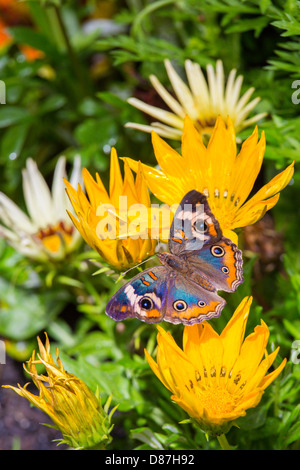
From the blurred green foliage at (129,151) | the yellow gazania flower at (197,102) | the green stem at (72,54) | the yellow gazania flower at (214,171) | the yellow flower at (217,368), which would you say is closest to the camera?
the yellow flower at (217,368)

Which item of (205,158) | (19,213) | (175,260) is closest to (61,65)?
(19,213)

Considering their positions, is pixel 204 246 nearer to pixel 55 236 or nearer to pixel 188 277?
pixel 188 277

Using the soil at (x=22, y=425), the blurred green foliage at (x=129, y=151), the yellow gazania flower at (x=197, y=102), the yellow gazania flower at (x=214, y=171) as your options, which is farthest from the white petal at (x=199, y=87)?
the soil at (x=22, y=425)

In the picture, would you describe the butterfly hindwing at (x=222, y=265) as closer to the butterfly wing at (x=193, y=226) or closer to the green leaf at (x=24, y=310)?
the butterfly wing at (x=193, y=226)

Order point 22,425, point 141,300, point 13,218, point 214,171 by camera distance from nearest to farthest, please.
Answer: point 141,300
point 214,171
point 13,218
point 22,425

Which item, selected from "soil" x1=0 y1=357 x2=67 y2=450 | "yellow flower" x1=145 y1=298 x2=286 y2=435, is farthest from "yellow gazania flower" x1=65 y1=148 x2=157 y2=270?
"soil" x1=0 y1=357 x2=67 y2=450

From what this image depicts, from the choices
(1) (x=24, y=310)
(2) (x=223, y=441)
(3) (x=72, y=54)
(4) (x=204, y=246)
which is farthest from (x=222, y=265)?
(3) (x=72, y=54)
